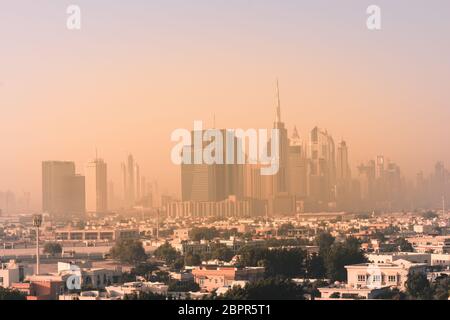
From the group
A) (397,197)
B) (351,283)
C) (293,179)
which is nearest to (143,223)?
(293,179)

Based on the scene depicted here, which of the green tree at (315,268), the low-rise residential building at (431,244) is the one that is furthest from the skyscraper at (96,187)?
the green tree at (315,268)

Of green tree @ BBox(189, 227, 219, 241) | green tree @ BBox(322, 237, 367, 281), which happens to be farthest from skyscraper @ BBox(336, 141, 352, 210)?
green tree @ BBox(322, 237, 367, 281)

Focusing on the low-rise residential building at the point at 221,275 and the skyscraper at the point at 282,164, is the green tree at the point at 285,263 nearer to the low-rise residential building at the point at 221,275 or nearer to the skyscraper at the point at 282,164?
the low-rise residential building at the point at 221,275

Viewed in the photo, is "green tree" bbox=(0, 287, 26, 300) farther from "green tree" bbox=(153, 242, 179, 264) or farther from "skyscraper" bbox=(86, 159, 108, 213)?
"skyscraper" bbox=(86, 159, 108, 213)

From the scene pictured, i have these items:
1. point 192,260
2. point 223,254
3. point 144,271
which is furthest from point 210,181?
point 144,271
